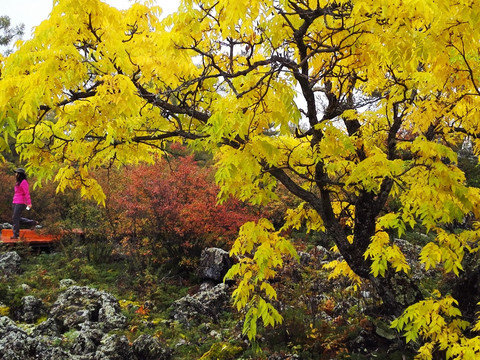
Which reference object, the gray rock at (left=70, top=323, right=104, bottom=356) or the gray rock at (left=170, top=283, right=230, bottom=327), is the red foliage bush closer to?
the gray rock at (left=170, top=283, right=230, bottom=327)

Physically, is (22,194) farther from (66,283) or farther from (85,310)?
(85,310)

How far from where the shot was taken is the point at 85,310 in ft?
20.8

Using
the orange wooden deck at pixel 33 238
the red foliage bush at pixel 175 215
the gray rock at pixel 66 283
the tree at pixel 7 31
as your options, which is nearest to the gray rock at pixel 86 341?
the gray rock at pixel 66 283

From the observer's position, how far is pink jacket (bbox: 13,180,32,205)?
950 centimetres

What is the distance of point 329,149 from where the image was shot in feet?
12.5

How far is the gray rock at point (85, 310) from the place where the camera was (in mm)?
6148

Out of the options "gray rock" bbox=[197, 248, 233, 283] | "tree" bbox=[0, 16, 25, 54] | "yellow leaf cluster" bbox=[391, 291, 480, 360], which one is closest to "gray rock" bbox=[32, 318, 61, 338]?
"gray rock" bbox=[197, 248, 233, 283]

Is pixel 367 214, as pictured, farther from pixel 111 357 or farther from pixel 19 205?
pixel 19 205

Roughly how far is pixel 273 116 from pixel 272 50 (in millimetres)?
655

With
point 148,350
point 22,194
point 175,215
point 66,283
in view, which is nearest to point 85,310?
point 148,350

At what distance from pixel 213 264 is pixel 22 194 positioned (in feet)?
17.1

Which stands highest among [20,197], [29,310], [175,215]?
[20,197]

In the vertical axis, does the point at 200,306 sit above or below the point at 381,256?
below

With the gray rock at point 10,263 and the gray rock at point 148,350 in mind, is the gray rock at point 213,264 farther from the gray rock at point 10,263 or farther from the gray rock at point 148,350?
the gray rock at point 10,263
